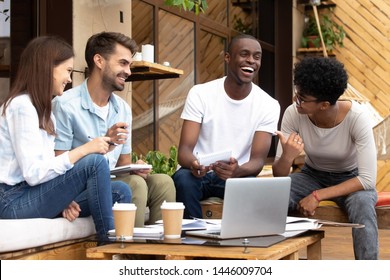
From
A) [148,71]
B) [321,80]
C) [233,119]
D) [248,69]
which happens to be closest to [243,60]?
[248,69]

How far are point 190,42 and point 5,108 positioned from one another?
396 centimetres

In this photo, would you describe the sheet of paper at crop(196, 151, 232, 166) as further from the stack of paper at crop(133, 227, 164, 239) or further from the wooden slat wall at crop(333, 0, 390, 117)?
the wooden slat wall at crop(333, 0, 390, 117)

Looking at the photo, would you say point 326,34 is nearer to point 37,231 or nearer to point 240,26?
point 240,26

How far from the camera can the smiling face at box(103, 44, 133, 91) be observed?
3.33 metres

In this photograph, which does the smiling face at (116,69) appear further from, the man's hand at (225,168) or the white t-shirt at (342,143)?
the white t-shirt at (342,143)

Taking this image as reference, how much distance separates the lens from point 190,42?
6555mm

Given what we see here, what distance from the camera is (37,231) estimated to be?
2.59 metres

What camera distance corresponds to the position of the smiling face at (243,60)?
12.1ft

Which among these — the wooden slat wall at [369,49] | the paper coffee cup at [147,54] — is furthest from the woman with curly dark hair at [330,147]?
the wooden slat wall at [369,49]

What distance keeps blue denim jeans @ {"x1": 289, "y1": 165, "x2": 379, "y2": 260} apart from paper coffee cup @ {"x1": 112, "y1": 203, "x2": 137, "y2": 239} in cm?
108

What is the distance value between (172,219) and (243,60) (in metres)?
1.44

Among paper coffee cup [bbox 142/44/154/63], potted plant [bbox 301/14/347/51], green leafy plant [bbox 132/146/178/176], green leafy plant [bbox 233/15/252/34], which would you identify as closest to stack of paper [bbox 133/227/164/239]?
green leafy plant [bbox 132/146/178/176]
